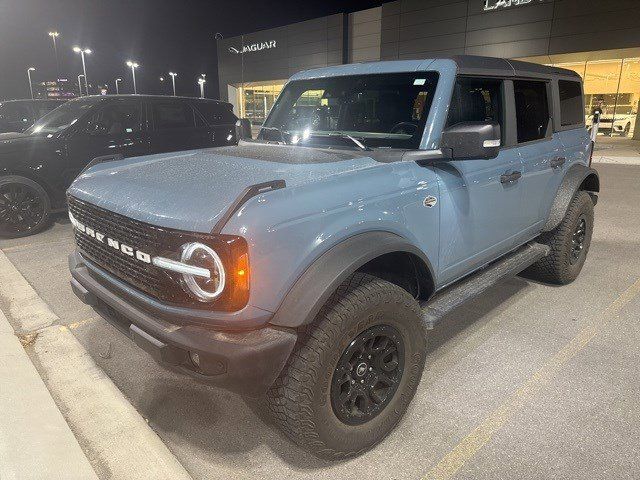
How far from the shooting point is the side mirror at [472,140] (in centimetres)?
232

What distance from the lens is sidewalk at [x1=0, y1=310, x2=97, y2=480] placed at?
206 cm

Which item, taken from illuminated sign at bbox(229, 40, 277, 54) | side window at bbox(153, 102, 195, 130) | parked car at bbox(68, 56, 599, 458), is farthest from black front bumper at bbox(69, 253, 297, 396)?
illuminated sign at bbox(229, 40, 277, 54)

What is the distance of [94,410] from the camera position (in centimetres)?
253

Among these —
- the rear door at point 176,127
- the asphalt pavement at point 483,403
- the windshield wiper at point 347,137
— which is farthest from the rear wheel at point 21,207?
the windshield wiper at point 347,137

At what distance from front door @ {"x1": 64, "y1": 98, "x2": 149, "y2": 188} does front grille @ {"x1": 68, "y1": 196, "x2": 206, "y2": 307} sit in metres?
4.51

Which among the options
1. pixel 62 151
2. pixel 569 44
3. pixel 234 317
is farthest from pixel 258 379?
pixel 569 44

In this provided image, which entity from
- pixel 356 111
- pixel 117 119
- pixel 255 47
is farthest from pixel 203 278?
pixel 255 47

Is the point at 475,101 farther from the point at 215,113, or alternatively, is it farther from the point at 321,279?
the point at 215,113

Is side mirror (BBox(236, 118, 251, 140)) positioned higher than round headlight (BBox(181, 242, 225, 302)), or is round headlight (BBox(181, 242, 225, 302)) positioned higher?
side mirror (BBox(236, 118, 251, 140))

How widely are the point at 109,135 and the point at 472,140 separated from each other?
19.6ft

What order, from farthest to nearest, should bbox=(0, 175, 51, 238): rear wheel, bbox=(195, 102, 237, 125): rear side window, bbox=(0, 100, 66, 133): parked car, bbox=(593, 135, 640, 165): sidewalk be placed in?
1. bbox=(593, 135, 640, 165): sidewalk
2. bbox=(0, 100, 66, 133): parked car
3. bbox=(195, 102, 237, 125): rear side window
4. bbox=(0, 175, 51, 238): rear wheel

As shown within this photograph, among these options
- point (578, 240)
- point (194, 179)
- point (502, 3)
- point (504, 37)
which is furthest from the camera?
point (504, 37)

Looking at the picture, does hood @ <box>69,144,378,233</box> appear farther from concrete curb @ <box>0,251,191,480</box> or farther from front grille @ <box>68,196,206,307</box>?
concrete curb @ <box>0,251,191,480</box>

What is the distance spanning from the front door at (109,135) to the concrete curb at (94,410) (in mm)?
3319
